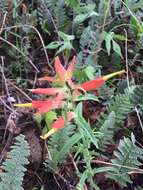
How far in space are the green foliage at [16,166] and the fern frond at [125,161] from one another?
1.31 feet

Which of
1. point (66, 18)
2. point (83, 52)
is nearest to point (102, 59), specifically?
point (83, 52)

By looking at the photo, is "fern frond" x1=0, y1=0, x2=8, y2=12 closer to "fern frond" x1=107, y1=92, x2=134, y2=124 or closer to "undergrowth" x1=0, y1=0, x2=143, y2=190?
"undergrowth" x1=0, y1=0, x2=143, y2=190

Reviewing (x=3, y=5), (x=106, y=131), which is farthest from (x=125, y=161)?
(x=3, y=5)

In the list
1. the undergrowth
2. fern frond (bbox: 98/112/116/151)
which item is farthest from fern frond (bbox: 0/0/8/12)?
fern frond (bbox: 98/112/116/151)

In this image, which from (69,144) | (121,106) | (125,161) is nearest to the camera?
(69,144)

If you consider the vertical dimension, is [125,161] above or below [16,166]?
below

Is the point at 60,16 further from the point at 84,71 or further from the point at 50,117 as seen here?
the point at 50,117

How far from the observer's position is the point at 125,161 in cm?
188

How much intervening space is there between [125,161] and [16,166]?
463 millimetres

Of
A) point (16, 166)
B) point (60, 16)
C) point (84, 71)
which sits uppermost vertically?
point (60, 16)

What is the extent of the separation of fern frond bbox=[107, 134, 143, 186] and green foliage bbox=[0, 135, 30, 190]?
1.31 feet

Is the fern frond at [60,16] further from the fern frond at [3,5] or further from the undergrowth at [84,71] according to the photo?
the fern frond at [3,5]

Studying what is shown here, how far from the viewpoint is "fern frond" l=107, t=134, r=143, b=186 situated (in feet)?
6.09

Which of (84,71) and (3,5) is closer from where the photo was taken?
(84,71)
